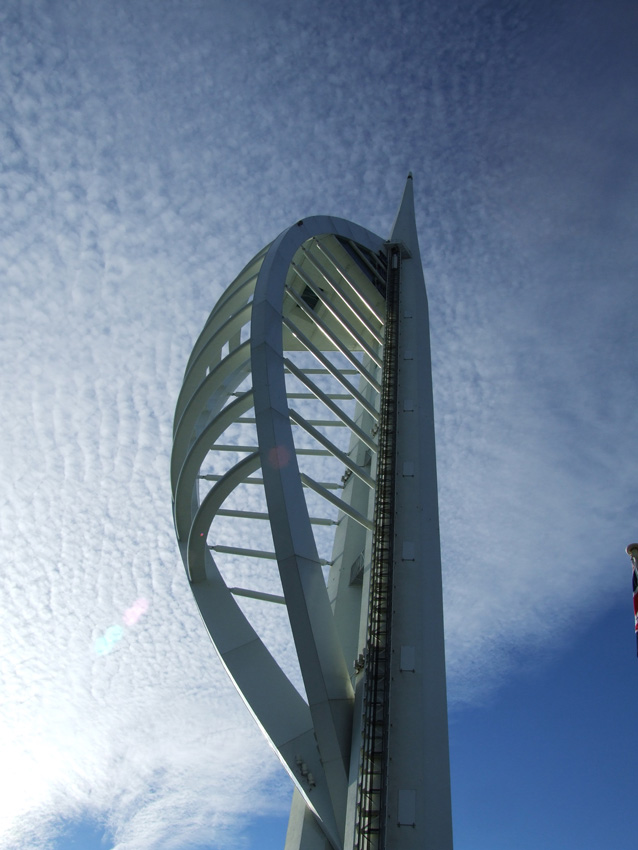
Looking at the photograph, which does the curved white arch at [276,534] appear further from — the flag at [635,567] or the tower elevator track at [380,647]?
the flag at [635,567]

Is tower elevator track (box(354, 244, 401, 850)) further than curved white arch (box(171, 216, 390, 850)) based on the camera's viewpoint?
No

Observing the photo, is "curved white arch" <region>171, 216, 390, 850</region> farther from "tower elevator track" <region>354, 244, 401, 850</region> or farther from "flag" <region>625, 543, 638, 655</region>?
"flag" <region>625, 543, 638, 655</region>

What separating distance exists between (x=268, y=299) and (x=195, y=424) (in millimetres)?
3862

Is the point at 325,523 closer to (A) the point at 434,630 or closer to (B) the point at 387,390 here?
(B) the point at 387,390

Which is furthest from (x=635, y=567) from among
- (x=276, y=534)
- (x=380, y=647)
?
(x=276, y=534)

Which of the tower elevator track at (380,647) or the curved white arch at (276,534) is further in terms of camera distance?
the curved white arch at (276,534)

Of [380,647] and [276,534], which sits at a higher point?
[276,534]

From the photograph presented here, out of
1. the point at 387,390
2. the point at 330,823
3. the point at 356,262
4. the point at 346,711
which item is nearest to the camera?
the point at 330,823

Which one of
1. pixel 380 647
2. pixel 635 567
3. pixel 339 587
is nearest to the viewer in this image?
pixel 635 567

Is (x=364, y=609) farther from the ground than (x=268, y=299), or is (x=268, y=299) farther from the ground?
(x=268, y=299)

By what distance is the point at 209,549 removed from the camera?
548 inches

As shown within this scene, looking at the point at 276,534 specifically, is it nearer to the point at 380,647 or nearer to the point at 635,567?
the point at 380,647

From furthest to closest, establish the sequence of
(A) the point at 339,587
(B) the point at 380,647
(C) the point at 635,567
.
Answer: (A) the point at 339,587, (B) the point at 380,647, (C) the point at 635,567

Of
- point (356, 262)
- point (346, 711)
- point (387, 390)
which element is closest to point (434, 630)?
point (346, 711)
